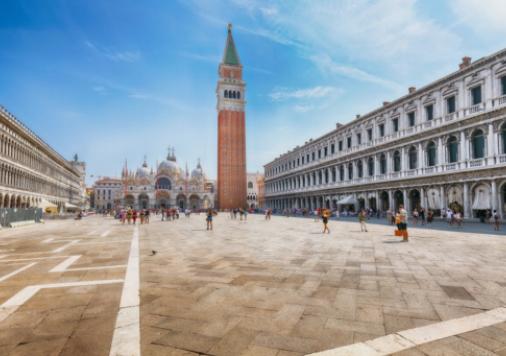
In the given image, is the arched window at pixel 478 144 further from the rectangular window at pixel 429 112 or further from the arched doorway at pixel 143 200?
the arched doorway at pixel 143 200

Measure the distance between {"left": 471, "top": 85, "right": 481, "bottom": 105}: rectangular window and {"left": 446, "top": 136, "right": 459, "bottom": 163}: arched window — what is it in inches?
115

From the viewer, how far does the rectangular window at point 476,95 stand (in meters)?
21.9

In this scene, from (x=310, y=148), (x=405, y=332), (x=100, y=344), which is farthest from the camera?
(x=310, y=148)

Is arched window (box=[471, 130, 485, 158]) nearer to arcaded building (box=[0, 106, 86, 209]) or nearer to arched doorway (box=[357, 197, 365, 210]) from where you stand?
arched doorway (box=[357, 197, 365, 210])

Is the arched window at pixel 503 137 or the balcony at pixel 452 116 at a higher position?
the balcony at pixel 452 116

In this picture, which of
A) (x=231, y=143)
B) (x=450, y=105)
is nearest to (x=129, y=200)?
(x=231, y=143)

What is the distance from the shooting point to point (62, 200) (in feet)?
200

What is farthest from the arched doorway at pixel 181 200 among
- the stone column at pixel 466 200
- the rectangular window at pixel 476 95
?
the rectangular window at pixel 476 95

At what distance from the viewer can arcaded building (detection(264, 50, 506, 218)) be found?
20641mm

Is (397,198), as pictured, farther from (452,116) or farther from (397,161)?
(452,116)

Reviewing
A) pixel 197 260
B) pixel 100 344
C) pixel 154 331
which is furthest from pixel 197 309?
pixel 197 260

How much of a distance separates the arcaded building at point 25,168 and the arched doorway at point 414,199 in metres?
41.0

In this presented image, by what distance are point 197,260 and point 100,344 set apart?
A: 4721mm

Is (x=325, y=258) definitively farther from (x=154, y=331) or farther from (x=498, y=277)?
(x=154, y=331)
